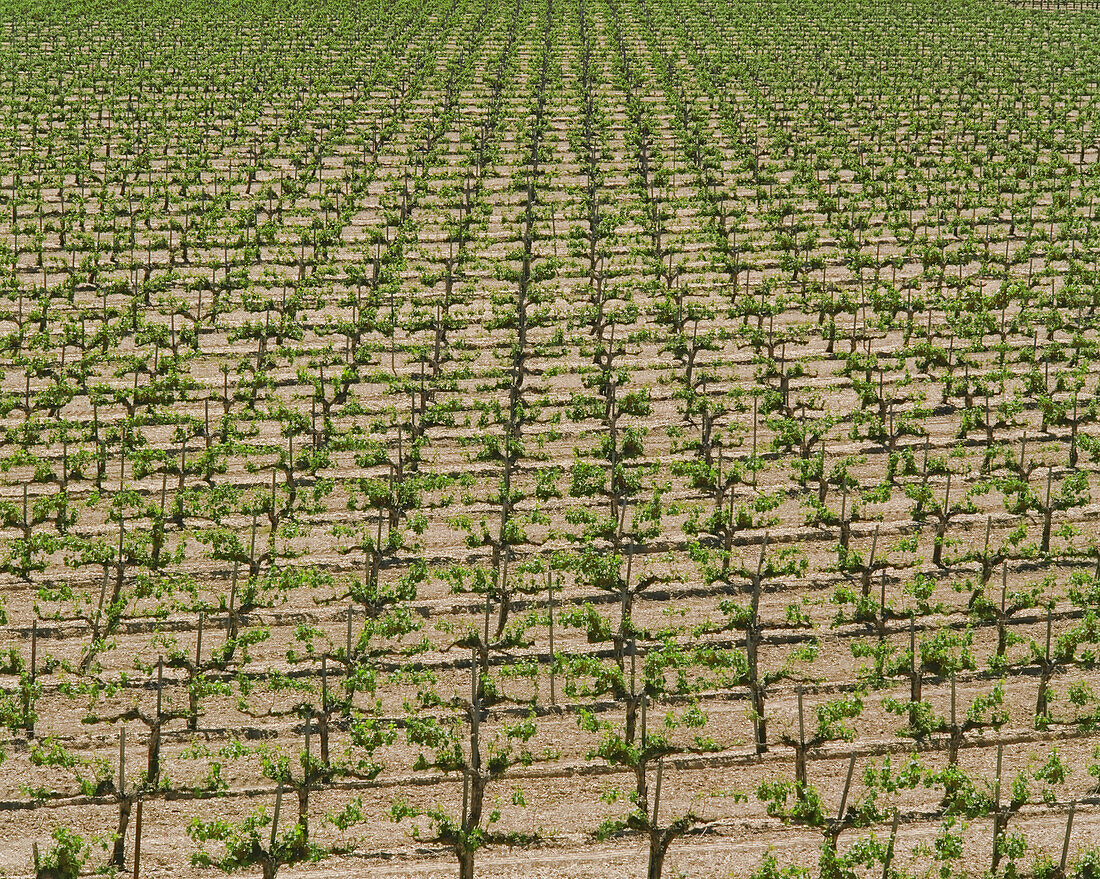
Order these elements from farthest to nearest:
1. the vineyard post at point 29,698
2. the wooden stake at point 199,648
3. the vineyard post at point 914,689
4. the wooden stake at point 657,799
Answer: the wooden stake at point 199,648 < the vineyard post at point 29,698 < the vineyard post at point 914,689 < the wooden stake at point 657,799

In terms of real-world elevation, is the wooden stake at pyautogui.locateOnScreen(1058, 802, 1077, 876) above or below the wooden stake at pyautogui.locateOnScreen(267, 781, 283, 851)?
above

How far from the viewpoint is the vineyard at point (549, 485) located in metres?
22.2

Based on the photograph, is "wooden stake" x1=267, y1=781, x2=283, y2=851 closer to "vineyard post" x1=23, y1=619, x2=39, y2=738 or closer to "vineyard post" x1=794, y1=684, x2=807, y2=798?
"vineyard post" x1=23, y1=619, x2=39, y2=738

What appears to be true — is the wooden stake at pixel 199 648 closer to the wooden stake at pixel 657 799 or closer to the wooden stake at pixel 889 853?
the wooden stake at pixel 657 799

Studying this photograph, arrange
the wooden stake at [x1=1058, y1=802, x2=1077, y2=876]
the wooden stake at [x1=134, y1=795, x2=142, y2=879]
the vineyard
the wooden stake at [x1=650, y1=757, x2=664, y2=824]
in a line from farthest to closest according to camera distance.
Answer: the vineyard
the wooden stake at [x1=650, y1=757, x2=664, y2=824]
the wooden stake at [x1=134, y1=795, x2=142, y2=879]
the wooden stake at [x1=1058, y1=802, x2=1077, y2=876]

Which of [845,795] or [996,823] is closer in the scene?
[996,823]

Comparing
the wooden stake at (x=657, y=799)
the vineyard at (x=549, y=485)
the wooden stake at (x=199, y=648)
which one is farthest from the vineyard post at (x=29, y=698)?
the wooden stake at (x=657, y=799)

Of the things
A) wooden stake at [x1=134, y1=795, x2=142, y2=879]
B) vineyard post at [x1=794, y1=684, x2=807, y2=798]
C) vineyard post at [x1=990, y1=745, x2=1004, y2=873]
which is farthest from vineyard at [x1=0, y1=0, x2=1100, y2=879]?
vineyard post at [x1=794, y1=684, x2=807, y2=798]

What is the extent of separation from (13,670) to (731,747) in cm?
1219

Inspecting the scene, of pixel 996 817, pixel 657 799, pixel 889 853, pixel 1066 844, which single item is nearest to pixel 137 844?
pixel 657 799

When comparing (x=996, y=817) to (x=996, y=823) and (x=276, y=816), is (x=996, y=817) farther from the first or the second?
(x=276, y=816)

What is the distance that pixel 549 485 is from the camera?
30641 millimetres

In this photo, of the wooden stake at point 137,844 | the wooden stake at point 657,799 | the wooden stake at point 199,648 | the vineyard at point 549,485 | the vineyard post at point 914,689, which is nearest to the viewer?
the wooden stake at point 137,844

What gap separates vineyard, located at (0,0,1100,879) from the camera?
2216 cm
